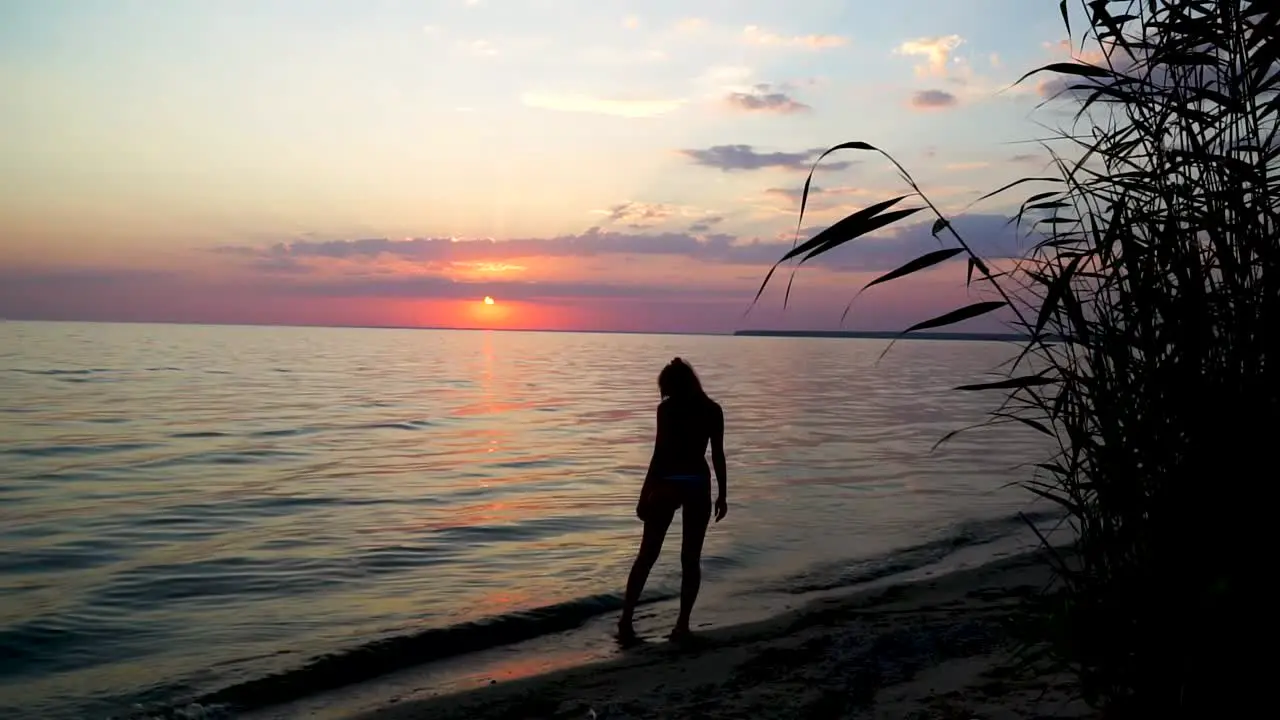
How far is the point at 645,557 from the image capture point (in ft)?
24.6

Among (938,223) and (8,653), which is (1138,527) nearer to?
(938,223)

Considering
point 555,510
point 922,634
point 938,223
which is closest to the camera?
point 938,223

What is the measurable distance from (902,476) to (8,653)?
14898mm

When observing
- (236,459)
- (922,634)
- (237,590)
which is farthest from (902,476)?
(236,459)

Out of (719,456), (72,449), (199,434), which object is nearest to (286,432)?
(199,434)

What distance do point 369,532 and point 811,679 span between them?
823cm

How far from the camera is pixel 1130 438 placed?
333cm

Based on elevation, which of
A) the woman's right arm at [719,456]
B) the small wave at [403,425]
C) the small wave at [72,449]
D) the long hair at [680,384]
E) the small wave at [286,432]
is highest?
the long hair at [680,384]

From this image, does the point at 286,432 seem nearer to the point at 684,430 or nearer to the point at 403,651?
the point at 403,651

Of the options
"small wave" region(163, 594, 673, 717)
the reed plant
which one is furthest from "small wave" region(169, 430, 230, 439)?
the reed plant

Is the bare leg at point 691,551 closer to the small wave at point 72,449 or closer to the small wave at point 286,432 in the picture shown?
the small wave at point 72,449

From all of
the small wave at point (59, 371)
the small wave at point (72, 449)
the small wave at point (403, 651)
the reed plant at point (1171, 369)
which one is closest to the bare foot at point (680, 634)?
the small wave at point (403, 651)

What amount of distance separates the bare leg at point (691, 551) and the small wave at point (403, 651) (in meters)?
1.35

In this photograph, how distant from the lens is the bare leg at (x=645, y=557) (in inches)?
291
